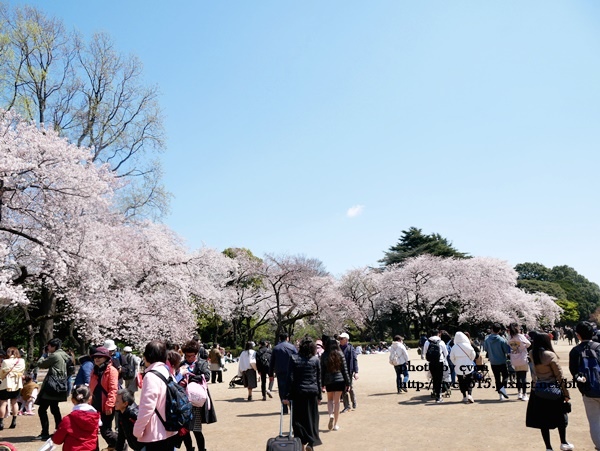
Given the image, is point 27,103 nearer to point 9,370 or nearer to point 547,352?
point 9,370

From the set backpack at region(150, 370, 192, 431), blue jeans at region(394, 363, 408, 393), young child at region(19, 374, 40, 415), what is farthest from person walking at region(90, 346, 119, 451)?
blue jeans at region(394, 363, 408, 393)

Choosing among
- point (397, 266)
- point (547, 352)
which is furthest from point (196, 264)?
point (397, 266)

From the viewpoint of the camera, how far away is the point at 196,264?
27.3 m

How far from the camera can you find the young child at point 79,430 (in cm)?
432

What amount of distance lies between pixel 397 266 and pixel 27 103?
39.2m

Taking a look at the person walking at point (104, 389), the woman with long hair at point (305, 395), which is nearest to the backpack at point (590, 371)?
the woman with long hair at point (305, 395)

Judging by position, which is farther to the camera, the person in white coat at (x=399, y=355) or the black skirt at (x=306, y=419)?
the person in white coat at (x=399, y=355)

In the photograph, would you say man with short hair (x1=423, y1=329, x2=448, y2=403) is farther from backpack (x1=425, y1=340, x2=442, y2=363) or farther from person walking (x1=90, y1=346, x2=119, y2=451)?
person walking (x1=90, y1=346, x2=119, y2=451)

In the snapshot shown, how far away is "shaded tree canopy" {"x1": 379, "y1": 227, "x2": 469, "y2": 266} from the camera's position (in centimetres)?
5000

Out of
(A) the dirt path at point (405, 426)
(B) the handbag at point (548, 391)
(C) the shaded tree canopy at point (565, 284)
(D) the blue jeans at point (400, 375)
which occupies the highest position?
(C) the shaded tree canopy at point (565, 284)

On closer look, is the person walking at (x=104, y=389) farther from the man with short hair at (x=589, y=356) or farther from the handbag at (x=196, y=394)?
the man with short hair at (x=589, y=356)

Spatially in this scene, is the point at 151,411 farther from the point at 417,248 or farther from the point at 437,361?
the point at 417,248

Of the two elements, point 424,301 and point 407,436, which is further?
point 424,301

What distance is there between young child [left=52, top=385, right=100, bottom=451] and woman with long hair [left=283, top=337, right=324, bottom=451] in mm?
2484
